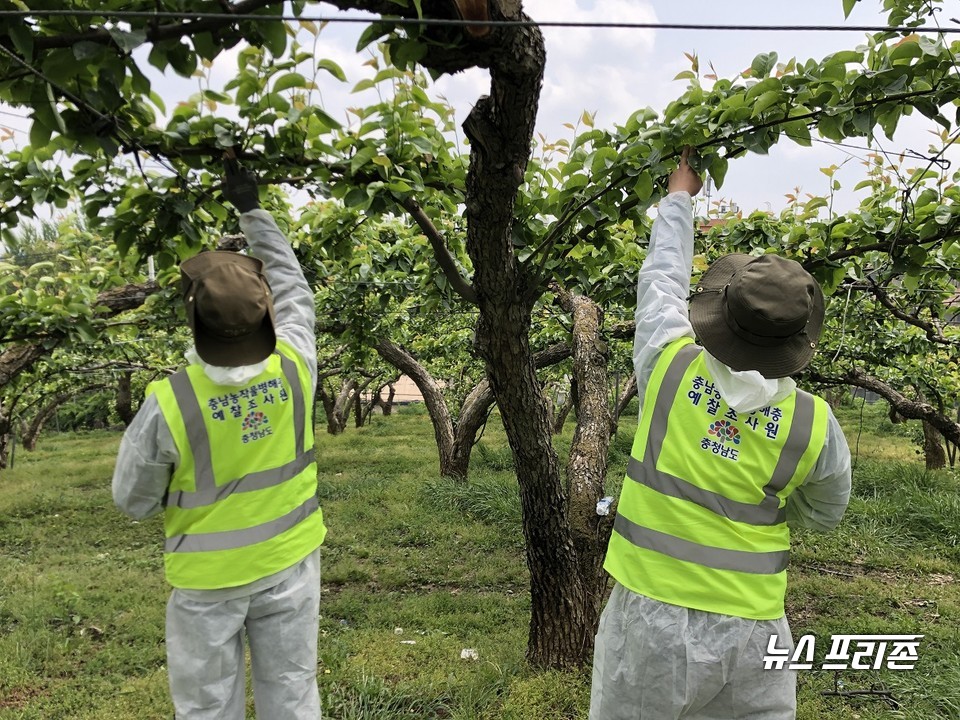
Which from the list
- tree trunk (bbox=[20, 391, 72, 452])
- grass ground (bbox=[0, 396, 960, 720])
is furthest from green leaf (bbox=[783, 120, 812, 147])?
tree trunk (bbox=[20, 391, 72, 452])

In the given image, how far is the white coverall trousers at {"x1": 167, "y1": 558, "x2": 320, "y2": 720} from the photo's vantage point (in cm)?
191

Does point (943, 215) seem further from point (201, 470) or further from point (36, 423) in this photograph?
point (36, 423)

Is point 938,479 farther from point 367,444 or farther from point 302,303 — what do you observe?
point 367,444

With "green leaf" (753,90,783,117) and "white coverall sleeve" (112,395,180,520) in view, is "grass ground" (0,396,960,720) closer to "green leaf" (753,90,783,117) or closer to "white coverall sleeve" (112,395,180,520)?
"white coverall sleeve" (112,395,180,520)

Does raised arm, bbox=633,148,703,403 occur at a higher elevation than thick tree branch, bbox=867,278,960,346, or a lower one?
lower

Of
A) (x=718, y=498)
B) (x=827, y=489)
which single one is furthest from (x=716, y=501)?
(x=827, y=489)

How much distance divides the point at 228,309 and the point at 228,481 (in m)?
0.52

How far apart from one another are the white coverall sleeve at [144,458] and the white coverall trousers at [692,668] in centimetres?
137

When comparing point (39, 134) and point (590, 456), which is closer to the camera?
point (39, 134)

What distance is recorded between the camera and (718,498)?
174 centimetres

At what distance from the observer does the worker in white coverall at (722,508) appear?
171cm

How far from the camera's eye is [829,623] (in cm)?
470

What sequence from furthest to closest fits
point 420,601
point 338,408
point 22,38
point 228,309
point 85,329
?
point 338,408 < point 420,601 < point 85,329 < point 228,309 < point 22,38

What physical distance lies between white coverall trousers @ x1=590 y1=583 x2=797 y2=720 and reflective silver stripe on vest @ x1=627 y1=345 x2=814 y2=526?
28 cm
